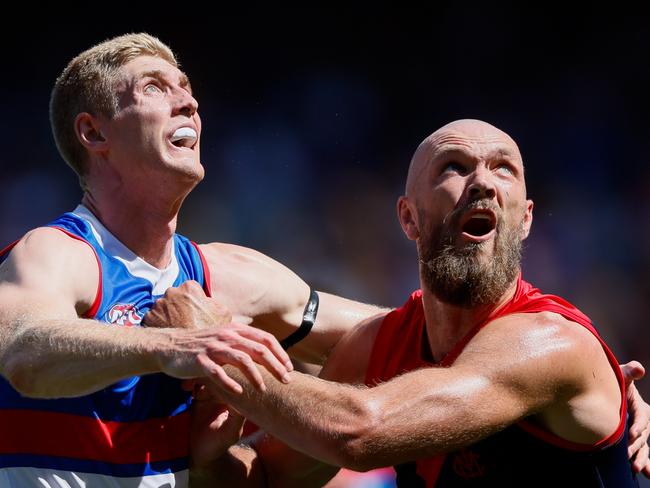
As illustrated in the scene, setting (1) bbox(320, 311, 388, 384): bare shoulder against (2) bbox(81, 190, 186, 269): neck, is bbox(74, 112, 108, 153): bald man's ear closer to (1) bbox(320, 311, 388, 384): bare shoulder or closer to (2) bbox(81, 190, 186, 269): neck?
(2) bbox(81, 190, 186, 269): neck

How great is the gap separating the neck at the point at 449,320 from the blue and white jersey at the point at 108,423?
94cm

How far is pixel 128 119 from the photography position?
3689mm

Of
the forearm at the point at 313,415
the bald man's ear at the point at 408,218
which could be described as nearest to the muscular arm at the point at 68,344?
the forearm at the point at 313,415

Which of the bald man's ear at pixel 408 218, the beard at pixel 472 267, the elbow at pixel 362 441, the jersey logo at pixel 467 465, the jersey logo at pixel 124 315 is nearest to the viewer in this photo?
the elbow at pixel 362 441

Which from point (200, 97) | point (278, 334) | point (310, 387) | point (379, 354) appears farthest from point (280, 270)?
point (200, 97)

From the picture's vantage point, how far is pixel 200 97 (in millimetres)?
8383

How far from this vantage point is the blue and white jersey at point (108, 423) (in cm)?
329

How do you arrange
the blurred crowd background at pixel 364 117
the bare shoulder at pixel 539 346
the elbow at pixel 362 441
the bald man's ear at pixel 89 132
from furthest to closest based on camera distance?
the blurred crowd background at pixel 364 117 → the bald man's ear at pixel 89 132 → the bare shoulder at pixel 539 346 → the elbow at pixel 362 441

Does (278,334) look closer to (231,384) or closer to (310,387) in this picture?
(310,387)

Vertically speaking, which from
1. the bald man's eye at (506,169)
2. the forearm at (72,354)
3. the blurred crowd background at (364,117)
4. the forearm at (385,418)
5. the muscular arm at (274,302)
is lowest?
the forearm at (385,418)

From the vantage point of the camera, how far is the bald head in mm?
3715

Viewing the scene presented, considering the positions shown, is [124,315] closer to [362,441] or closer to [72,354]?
[72,354]

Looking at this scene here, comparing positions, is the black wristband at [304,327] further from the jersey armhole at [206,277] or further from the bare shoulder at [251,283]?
the jersey armhole at [206,277]

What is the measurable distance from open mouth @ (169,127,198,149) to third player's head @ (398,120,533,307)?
879mm
